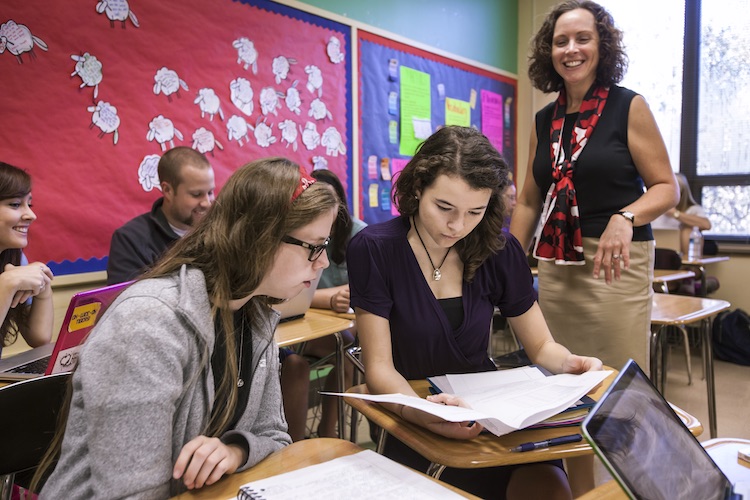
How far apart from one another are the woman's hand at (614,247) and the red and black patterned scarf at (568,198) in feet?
0.37

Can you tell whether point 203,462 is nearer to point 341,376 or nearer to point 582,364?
point 582,364

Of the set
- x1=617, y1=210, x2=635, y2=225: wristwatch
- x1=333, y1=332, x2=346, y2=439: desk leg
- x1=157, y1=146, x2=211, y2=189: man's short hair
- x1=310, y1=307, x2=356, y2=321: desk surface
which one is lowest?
x1=333, y1=332, x2=346, y2=439: desk leg

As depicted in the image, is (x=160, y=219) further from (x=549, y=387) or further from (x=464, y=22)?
(x=464, y=22)

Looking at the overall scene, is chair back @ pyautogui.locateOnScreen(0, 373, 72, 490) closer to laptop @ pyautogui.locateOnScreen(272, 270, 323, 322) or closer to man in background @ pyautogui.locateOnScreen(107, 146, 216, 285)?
laptop @ pyautogui.locateOnScreen(272, 270, 323, 322)

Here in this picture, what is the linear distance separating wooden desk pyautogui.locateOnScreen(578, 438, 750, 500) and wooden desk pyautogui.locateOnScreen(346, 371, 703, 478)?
1.7 inches

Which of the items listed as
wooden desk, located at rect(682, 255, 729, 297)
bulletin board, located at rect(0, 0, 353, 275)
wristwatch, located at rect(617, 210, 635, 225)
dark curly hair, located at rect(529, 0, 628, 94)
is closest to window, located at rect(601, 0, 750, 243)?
wooden desk, located at rect(682, 255, 729, 297)

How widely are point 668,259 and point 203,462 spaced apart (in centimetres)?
388

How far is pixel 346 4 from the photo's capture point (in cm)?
335

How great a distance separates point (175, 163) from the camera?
7.64ft

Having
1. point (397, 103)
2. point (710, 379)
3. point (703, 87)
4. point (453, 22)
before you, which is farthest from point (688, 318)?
point (703, 87)

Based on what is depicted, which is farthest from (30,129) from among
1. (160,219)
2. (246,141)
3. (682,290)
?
(682,290)

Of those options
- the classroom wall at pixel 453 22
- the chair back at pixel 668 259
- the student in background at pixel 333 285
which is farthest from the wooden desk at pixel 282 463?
the chair back at pixel 668 259

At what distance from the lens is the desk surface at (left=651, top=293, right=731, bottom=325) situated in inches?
85.3

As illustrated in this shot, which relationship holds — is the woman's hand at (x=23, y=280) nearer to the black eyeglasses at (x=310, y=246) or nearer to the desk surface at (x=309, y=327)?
the desk surface at (x=309, y=327)
